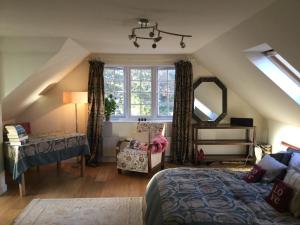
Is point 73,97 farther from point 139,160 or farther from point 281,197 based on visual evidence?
point 281,197

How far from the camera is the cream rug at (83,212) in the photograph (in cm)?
314

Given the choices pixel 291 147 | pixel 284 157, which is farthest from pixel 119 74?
pixel 284 157

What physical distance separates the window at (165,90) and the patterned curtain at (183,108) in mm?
343

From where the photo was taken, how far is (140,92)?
576cm

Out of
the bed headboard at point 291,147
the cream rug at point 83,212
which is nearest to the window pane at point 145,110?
the cream rug at point 83,212

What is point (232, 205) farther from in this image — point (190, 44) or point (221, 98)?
point (221, 98)

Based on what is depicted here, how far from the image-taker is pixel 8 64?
3895 millimetres

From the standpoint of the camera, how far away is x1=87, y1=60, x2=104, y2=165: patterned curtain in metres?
5.32

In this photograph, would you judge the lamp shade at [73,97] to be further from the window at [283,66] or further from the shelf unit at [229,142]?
the window at [283,66]

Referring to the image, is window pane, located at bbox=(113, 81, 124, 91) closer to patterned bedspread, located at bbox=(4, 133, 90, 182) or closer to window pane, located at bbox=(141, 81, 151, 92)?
window pane, located at bbox=(141, 81, 151, 92)

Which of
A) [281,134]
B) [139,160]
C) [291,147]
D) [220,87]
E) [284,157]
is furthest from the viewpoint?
[220,87]

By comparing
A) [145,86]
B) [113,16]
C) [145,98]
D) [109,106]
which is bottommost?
[109,106]

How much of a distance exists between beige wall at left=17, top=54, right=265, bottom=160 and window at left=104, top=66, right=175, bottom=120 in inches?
9.7

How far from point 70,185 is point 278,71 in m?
3.54
